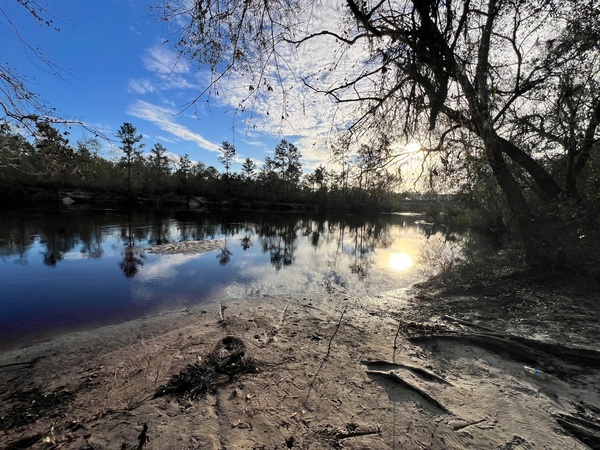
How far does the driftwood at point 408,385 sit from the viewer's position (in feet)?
9.71

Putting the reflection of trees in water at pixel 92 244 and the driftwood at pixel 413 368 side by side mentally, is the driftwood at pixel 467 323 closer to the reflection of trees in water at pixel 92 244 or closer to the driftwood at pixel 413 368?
the driftwood at pixel 413 368

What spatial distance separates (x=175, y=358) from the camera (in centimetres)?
404

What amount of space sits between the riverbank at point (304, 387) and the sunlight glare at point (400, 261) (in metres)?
6.70

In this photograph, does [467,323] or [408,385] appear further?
[467,323]

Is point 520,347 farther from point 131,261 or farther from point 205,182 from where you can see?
point 205,182

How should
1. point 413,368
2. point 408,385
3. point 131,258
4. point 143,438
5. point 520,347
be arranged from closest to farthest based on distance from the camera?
1. point 143,438
2. point 408,385
3. point 413,368
4. point 520,347
5. point 131,258

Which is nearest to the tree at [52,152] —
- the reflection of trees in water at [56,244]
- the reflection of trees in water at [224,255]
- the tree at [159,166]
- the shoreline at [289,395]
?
the shoreline at [289,395]

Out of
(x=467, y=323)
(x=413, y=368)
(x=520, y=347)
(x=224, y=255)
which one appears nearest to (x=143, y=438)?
(x=413, y=368)

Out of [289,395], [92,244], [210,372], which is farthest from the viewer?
[92,244]

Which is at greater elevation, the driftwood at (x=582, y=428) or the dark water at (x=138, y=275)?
the driftwood at (x=582, y=428)

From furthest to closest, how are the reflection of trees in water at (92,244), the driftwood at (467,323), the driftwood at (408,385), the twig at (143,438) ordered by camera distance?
the reflection of trees in water at (92,244) → the driftwood at (467,323) → the driftwood at (408,385) → the twig at (143,438)

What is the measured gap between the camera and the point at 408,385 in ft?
10.8

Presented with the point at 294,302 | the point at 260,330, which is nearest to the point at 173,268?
the point at 294,302

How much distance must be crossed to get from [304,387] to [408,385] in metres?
1.26
